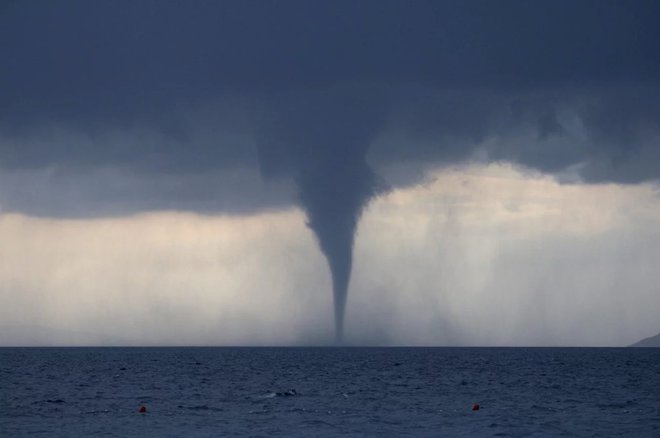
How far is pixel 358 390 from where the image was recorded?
Answer: 80562mm

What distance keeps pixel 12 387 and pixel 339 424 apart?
140 ft

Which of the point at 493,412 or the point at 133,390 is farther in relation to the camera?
the point at 133,390

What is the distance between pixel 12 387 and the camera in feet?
273

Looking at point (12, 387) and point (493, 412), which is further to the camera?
point (12, 387)

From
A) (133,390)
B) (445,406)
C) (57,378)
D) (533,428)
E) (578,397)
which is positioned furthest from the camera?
(57,378)

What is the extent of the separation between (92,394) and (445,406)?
30.2 m

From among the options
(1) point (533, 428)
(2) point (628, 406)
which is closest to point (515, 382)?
(2) point (628, 406)

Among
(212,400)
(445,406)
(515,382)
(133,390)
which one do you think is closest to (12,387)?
(133,390)

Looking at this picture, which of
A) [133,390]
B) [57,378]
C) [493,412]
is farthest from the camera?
[57,378]

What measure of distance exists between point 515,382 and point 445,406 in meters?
31.1

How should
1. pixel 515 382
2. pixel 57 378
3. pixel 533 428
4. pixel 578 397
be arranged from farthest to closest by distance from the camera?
1. pixel 57 378
2. pixel 515 382
3. pixel 578 397
4. pixel 533 428

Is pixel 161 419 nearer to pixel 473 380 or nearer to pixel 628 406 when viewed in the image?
pixel 628 406

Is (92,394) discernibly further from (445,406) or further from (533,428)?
(533,428)

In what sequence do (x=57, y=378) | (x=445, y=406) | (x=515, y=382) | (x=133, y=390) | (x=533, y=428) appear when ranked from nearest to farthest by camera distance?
(x=533, y=428), (x=445, y=406), (x=133, y=390), (x=515, y=382), (x=57, y=378)
